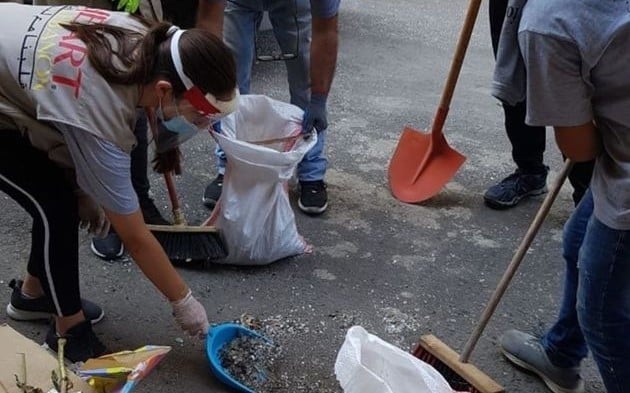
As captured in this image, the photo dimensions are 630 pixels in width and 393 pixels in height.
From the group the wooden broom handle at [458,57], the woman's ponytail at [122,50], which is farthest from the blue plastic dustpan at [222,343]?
the wooden broom handle at [458,57]

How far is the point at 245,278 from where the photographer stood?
2.70 meters

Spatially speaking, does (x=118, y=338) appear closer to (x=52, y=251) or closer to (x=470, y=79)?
(x=52, y=251)

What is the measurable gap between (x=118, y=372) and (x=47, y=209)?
23.5 inches

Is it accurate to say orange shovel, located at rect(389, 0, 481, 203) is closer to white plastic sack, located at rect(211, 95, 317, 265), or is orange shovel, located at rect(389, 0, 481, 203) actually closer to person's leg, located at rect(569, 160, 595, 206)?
white plastic sack, located at rect(211, 95, 317, 265)

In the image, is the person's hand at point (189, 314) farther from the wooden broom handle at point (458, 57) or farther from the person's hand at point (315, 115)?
the wooden broom handle at point (458, 57)

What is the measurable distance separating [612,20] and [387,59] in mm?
3992

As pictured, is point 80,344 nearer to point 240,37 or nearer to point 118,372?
point 118,372

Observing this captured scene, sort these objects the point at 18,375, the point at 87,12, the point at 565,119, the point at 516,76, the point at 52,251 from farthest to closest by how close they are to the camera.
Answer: the point at 516,76 < the point at 52,251 < the point at 87,12 < the point at 18,375 < the point at 565,119

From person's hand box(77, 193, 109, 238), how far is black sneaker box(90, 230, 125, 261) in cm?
43

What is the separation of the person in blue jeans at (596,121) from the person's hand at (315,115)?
1.11 metres

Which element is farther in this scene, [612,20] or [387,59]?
[387,59]

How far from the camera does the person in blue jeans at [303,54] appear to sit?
2.89 metres

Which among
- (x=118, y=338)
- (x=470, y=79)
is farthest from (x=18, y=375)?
(x=470, y=79)

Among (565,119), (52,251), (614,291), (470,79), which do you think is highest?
(565,119)
